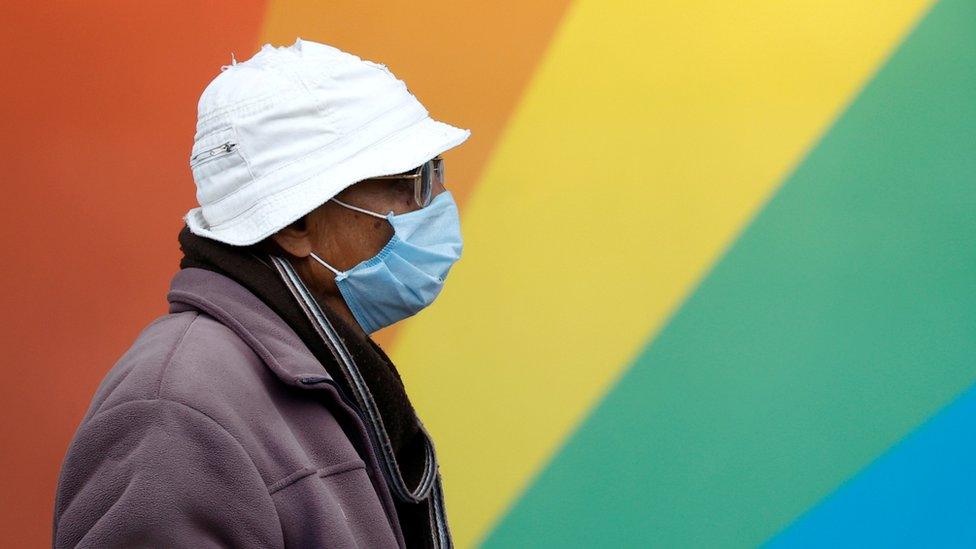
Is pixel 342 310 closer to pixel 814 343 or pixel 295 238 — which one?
pixel 295 238

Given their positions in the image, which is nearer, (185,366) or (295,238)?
(185,366)

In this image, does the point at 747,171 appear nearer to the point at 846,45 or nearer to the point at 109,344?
the point at 846,45

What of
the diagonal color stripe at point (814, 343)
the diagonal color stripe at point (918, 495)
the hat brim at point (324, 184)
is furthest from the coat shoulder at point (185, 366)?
the diagonal color stripe at point (918, 495)

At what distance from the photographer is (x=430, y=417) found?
2.52 m

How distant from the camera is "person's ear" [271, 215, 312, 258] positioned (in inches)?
66.1

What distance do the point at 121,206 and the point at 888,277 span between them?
5.34ft

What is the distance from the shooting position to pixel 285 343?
1.58 m

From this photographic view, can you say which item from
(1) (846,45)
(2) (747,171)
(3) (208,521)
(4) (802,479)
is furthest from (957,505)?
(3) (208,521)

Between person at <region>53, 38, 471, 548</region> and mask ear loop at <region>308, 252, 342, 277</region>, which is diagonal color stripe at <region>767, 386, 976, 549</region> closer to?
person at <region>53, 38, 471, 548</region>

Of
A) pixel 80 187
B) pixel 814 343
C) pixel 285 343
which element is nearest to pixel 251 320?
pixel 285 343

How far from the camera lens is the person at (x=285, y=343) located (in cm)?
137

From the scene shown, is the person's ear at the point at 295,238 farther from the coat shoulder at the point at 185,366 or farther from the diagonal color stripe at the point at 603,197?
the diagonal color stripe at the point at 603,197

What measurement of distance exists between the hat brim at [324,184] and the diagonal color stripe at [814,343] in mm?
935

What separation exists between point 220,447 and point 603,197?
1.27 meters
